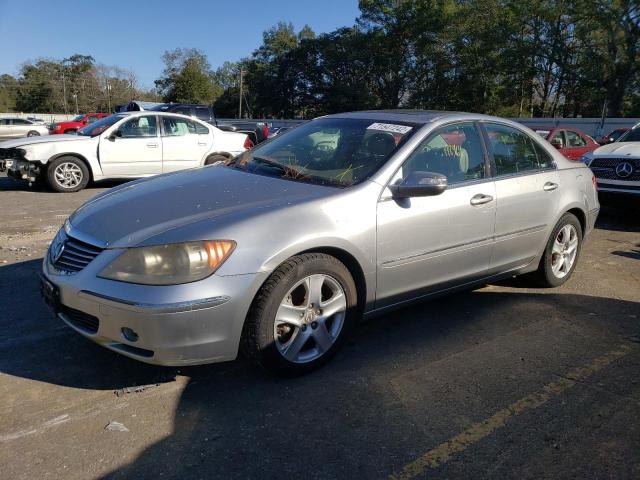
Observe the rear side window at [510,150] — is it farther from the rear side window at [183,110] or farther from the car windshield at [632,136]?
the rear side window at [183,110]

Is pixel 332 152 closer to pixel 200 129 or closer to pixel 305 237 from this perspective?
pixel 305 237

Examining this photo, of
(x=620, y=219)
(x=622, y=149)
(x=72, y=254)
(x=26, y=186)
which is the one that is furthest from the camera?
(x=26, y=186)

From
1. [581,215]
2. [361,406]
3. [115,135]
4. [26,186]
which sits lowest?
[361,406]

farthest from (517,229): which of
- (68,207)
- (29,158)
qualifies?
(29,158)

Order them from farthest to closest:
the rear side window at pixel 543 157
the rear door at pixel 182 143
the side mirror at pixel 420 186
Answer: the rear door at pixel 182 143 < the rear side window at pixel 543 157 < the side mirror at pixel 420 186

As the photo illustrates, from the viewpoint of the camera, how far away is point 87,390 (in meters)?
2.90

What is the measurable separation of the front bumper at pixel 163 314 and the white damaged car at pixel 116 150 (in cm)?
746

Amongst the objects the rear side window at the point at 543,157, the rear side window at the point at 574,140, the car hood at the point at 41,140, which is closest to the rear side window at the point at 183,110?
the car hood at the point at 41,140

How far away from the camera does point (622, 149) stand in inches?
321

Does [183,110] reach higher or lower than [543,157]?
higher

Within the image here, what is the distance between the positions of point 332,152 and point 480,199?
113cm

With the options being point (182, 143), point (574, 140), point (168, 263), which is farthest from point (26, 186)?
point (574, 140)

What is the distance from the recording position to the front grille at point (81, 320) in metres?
2.74

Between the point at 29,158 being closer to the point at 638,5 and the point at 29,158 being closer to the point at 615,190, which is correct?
the point at 615,190
